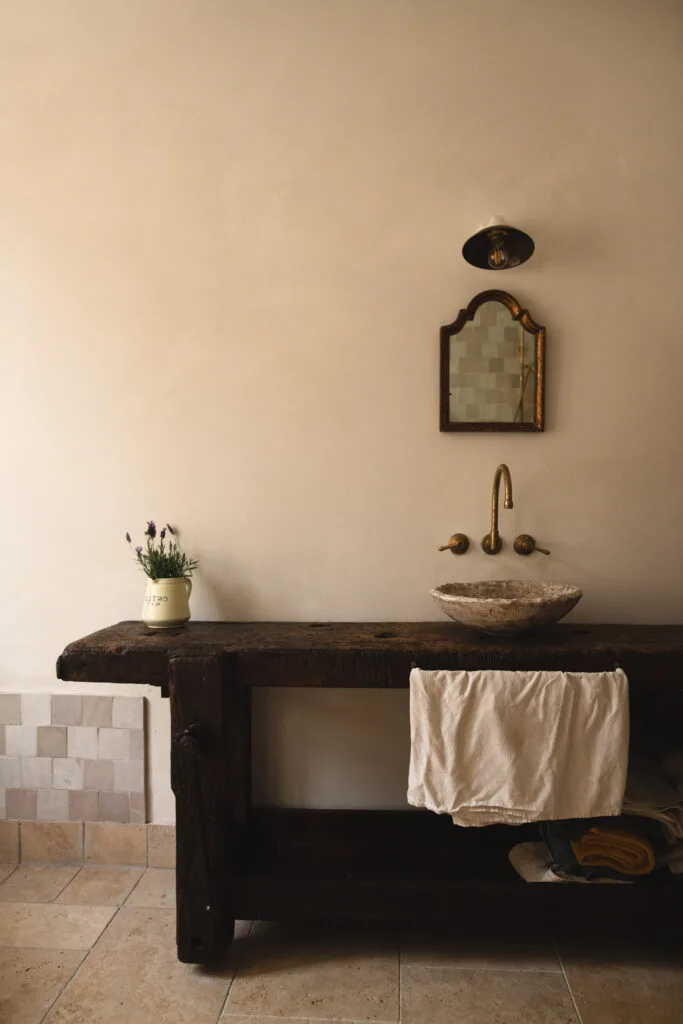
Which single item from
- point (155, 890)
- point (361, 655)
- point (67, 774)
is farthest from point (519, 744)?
point (67, 774)

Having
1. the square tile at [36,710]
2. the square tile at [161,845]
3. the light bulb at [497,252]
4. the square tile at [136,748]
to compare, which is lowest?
the square tile at [161,845]

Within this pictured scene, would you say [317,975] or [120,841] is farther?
[120,841]

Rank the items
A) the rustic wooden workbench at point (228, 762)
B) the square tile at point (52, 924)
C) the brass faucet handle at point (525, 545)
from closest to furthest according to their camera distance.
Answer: the rustic wooden workbench at point (228, 762) → the square tile at point (52, 924) → the brass faucet handle at point (525, 545)

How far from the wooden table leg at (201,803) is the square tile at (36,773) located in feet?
2.51

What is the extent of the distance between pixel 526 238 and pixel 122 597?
1.70 meters

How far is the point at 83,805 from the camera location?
2154 mm

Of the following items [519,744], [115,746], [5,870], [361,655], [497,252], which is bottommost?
[5,870]

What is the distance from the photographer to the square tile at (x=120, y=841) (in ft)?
7.01

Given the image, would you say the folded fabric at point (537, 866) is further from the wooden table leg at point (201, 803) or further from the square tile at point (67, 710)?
the square tile at point (67, 710)

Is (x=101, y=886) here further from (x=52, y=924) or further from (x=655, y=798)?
(x=655, y=798)

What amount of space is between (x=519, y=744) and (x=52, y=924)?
1403mm

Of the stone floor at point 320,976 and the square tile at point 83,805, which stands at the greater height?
the square tile at point 83,805

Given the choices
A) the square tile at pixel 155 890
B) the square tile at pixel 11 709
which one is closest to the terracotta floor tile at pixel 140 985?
the square tile at pixel 155 890

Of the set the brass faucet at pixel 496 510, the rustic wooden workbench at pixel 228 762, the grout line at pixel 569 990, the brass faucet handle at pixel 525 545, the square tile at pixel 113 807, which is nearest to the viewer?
the grout line at pixel 569 990
